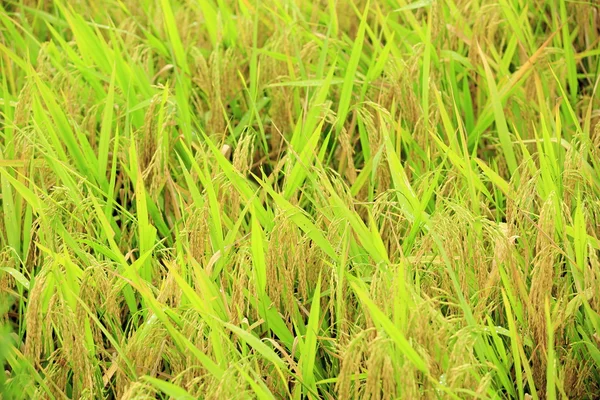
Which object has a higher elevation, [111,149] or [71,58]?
[71,58]

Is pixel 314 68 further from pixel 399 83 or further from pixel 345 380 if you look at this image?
pixel 345 380

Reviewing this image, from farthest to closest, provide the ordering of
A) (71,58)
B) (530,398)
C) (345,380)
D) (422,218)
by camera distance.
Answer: (71,58) < (422,218) < (530,398) < (345,380)

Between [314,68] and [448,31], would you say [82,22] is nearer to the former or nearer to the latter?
[314,68]

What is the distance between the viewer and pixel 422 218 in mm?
1381

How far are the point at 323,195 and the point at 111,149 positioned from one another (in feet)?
1.84

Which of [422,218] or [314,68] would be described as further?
[314,68]

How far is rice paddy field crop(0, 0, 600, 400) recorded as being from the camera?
48.0 inches

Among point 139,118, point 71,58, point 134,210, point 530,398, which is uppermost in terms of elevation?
point 71,58

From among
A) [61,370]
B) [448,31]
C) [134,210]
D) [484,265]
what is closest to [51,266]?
[61,370]

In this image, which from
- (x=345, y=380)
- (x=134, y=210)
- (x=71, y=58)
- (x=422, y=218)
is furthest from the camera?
(x=71, y=58)

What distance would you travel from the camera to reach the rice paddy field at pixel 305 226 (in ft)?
4.00

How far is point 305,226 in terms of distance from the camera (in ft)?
4.46

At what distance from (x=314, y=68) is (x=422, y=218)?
24.1 inches

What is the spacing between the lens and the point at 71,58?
184 cm
